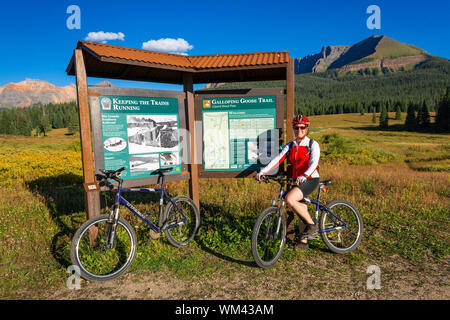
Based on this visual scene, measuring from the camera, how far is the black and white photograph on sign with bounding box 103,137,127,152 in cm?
492

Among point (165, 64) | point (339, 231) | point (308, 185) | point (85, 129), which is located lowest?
point (339, 231)

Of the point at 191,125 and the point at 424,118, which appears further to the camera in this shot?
the point at 424,118

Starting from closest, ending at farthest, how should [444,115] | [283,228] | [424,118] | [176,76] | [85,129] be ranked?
[283,228] → [85,129] → [176,76] → [444,115] → [424,118]

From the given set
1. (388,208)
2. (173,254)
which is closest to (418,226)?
(388,208)

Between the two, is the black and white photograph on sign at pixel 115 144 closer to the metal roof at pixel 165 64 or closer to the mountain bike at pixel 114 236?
the mountain bike at pixel 114 236

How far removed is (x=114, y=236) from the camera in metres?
4.16

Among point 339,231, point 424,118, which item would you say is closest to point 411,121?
point 424,118

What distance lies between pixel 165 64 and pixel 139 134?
1356 mm

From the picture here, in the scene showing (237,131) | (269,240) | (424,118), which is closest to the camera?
(269,240)

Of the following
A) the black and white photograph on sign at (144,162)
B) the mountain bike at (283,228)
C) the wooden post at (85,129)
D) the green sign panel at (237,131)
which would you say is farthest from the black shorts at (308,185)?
the wooden post at (85,129)

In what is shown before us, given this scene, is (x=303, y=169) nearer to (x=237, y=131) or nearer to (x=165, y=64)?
(x=237, y=131)

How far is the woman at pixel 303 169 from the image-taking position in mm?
4500

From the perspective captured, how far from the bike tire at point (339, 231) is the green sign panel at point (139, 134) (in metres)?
2.96

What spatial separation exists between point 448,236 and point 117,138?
6.39 meters
